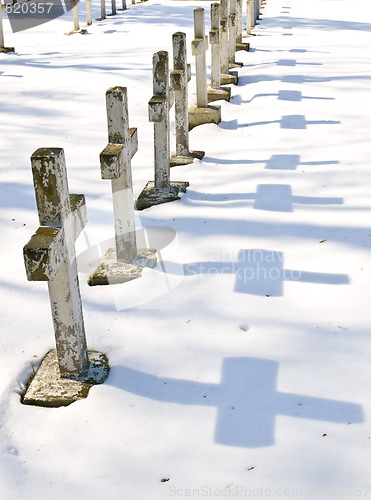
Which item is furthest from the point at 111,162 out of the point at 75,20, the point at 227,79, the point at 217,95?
the point at 75,20

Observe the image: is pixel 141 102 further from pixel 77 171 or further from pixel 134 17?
pixel 134 17

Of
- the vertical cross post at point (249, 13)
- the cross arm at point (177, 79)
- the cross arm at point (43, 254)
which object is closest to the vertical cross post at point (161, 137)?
the cross arm at point (177, 79)

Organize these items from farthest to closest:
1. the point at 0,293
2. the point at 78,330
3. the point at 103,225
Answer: the point at 103,225 < the point at 0,293 < the point at 78,330

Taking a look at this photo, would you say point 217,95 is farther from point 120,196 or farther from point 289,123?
point 120,196

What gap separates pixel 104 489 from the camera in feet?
6.24

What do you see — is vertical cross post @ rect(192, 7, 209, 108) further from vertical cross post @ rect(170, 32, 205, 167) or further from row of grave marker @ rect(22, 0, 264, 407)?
row of grave marker @ rect(22, 0, 264, 407)

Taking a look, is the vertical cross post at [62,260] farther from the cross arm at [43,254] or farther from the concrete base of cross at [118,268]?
the concrete base of cross at [118,268]

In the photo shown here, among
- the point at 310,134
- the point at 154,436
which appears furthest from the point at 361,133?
the point at 154,436

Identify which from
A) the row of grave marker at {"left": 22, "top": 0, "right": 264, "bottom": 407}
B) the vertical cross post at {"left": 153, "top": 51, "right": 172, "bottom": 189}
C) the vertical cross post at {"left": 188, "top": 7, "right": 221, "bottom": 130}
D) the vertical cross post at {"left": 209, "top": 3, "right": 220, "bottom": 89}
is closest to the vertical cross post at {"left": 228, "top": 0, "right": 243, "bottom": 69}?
the vertical cross post at {"left": 209, "top": 3, "right": 220, "bottom": 89}

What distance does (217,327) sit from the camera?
2.73m

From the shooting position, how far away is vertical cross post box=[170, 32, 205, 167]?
466cm

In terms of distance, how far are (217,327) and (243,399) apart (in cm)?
53

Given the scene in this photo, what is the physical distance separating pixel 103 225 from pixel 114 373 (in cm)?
166

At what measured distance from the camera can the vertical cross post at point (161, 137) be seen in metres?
3.97
